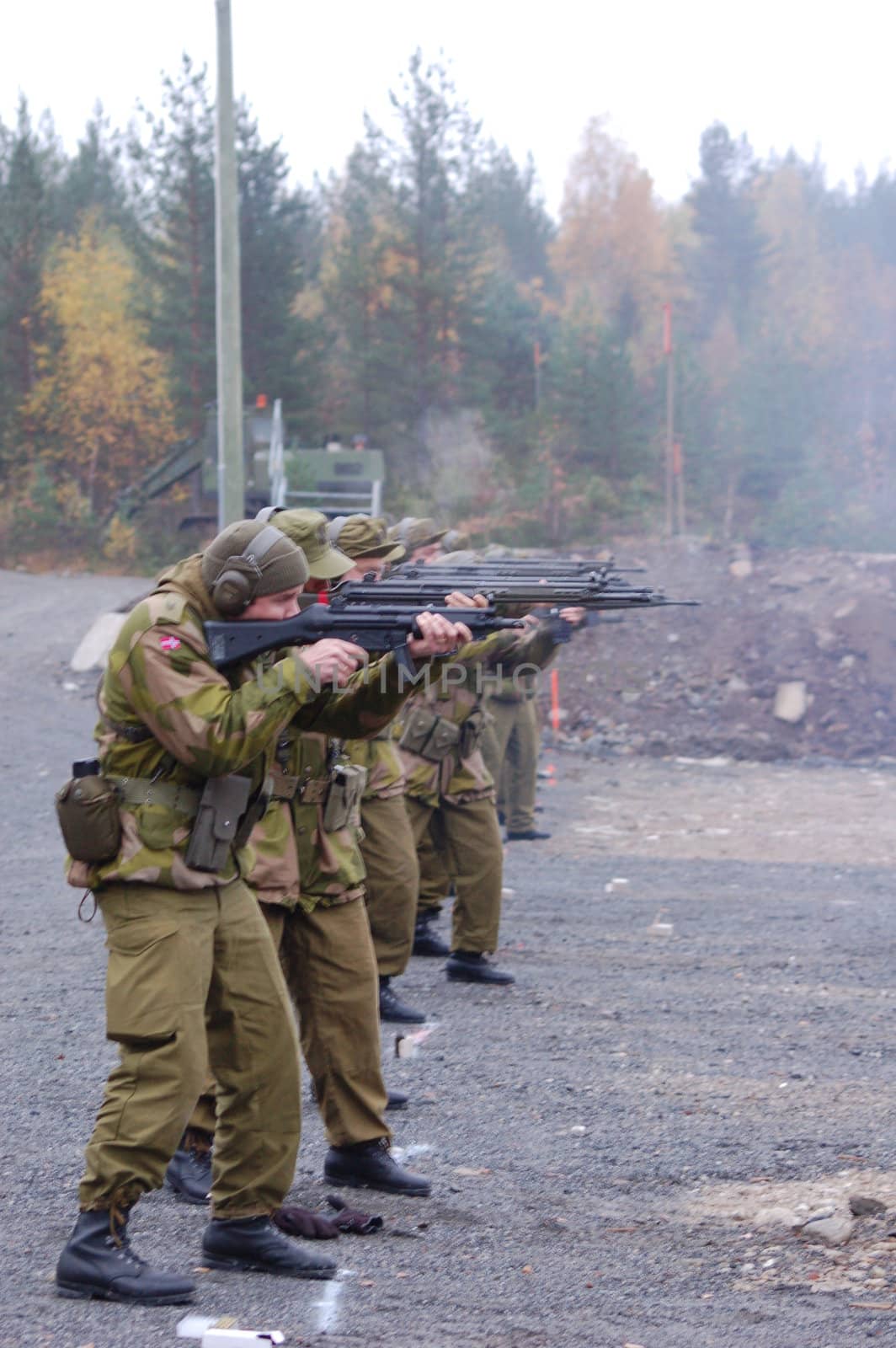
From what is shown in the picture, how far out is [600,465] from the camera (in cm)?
3644

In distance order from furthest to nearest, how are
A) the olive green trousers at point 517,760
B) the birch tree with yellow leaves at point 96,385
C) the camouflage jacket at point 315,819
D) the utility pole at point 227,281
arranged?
1. the birch tree with yellow leaves at point 96,385
2. the utility pole at point 227,281
3. the olive green trousers at point 517,760
4. the camouflage jacket at point 315,819

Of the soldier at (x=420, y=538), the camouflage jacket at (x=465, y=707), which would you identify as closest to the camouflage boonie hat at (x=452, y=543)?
the soldier at (x=420, y=538)

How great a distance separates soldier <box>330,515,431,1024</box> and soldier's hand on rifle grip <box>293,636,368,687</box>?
218 cm

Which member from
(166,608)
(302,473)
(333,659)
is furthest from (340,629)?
(302,473)

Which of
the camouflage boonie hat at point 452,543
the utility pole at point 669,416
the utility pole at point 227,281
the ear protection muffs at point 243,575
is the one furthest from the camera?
the utility pole at point 669,416

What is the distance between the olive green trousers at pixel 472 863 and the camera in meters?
7.92

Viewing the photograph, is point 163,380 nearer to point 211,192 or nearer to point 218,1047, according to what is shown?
point 211,192

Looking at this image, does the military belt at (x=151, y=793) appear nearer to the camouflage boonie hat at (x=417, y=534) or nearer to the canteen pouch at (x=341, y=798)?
the canteen pouch at (x=341, y=798)

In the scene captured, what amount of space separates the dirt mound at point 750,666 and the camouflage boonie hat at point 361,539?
12540mm

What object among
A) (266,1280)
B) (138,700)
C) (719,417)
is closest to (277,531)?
(138,700)

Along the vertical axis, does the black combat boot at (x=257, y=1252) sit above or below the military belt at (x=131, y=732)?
below

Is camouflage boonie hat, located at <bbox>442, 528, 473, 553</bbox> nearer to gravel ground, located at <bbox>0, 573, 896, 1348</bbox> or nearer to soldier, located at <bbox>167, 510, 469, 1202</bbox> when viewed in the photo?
gravel ground, located at <bbox>0, 573, 896, 1348</bbox>

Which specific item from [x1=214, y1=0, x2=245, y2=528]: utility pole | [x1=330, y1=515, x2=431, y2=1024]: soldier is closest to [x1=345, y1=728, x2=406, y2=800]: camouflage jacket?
[x1=330, y1=515, x2=431, y2=1024]: soldier

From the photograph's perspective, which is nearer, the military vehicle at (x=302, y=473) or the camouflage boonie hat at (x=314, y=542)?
the camouflage boonie hat at (x=314, y=542)
